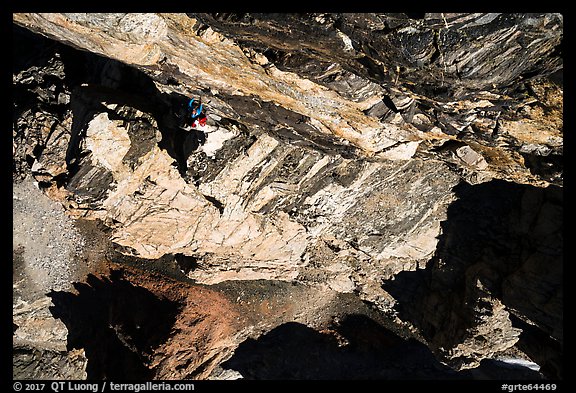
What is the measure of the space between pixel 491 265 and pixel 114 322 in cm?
1626

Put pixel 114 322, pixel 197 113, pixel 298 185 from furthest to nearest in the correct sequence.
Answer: pixel 114 322
pixel 298 185
pixel 197 113

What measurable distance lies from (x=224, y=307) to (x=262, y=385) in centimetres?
550

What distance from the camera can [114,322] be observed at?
17000 mm

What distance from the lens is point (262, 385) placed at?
19.7 m

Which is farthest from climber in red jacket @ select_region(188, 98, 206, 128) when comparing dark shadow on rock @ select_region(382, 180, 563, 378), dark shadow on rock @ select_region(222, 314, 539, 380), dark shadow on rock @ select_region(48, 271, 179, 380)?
dark shadow on rock @ select_region(222, 314, 539, 380)

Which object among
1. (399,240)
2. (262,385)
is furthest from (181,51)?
(262,385)

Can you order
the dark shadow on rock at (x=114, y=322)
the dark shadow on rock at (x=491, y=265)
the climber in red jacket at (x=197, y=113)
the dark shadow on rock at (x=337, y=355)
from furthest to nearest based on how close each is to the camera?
the dark shadow on rock at (x=337, y=355) → the dark shadow on rock at (x=114, y=322) → the dark shadow on rock at (x=491, y=265) → the climber in red jacket at (x=197, y=113)

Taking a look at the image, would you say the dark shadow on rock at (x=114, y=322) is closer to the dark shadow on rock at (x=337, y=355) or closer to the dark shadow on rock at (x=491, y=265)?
the dark shadow on rock at (x=337, y=355)

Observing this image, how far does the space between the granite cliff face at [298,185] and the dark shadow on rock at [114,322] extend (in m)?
0.10

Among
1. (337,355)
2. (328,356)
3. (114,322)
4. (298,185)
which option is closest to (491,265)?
(298,185)

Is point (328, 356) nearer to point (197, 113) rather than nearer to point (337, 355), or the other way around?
point (337, 355)

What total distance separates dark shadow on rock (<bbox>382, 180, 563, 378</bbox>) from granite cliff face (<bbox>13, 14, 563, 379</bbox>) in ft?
0.22

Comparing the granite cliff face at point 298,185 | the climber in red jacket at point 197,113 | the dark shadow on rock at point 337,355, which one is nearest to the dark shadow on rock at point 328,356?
the dark shadow on rock at point 337,355

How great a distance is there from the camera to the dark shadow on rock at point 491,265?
11.2 m
